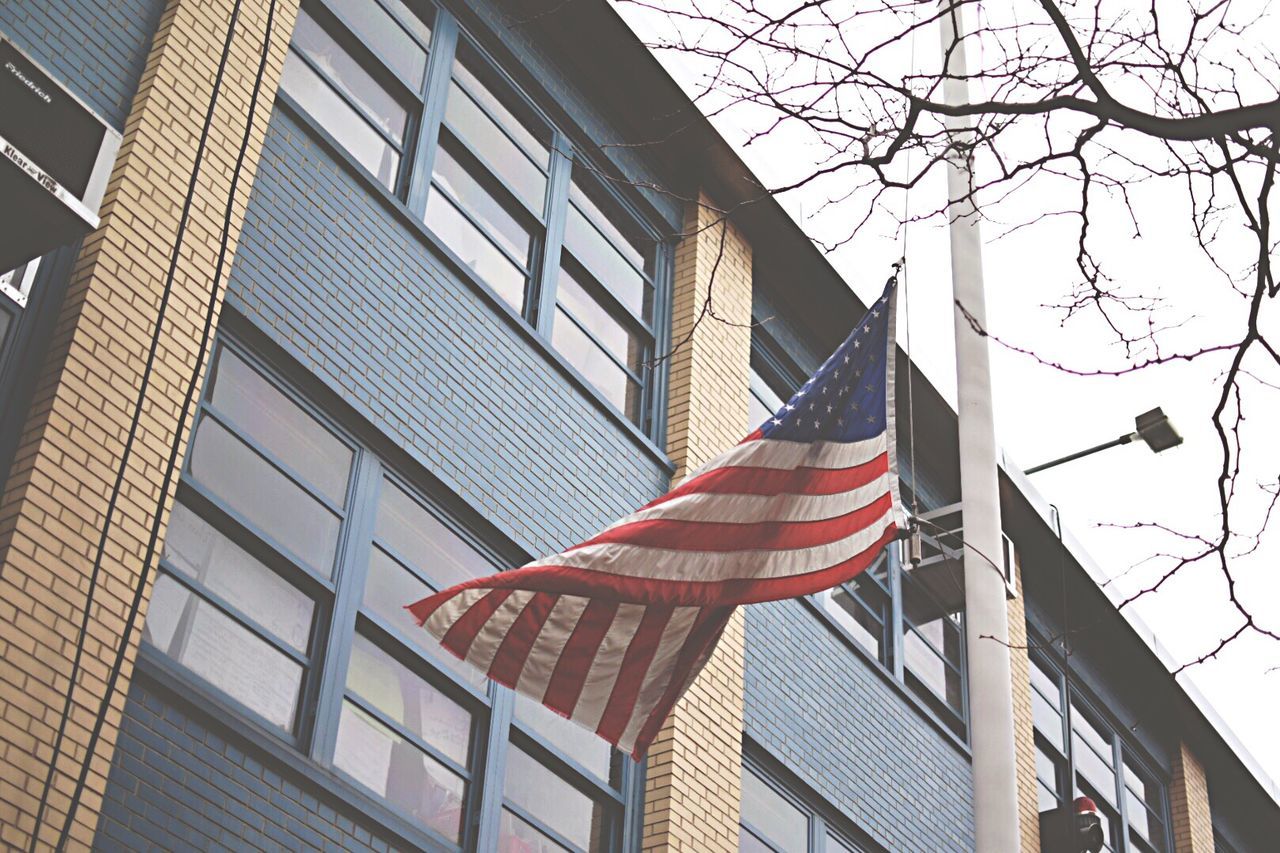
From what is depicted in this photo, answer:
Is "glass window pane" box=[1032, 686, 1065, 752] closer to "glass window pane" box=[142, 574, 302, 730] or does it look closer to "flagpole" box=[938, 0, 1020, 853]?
"flagpole" box=[938, 0, 1020, 853]

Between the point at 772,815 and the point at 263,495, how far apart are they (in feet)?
18.2

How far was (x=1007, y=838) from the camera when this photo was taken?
7977mm

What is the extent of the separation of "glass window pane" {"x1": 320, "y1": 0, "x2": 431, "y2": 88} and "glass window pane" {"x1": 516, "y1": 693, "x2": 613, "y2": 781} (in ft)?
15.6

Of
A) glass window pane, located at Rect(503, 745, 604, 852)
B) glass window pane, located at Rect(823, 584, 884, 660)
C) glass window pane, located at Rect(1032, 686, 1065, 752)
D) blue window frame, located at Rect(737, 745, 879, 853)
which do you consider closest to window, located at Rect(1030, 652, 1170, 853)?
glass window pane, located at Rect(1032, 686, 1065, 752)

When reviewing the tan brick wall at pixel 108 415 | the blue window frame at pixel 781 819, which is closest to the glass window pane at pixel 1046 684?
the blue window frame at pixel 781 819

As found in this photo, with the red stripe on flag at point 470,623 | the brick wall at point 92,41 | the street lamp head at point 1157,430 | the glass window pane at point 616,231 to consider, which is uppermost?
the glass window pane at point 616,231

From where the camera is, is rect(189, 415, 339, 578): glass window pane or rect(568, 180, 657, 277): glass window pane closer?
rect(189, 415, 339, 578): glass window pane

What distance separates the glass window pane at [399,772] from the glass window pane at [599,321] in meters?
4.38

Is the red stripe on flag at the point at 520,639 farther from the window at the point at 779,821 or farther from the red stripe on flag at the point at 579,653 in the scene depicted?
the window at the point at 779,821

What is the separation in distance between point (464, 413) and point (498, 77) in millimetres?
3484

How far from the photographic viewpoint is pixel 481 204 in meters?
12.0

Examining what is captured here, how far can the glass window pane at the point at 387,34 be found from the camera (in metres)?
11.4

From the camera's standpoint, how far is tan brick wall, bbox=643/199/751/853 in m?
11.0

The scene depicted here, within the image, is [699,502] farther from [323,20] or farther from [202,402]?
→ [323,20]
